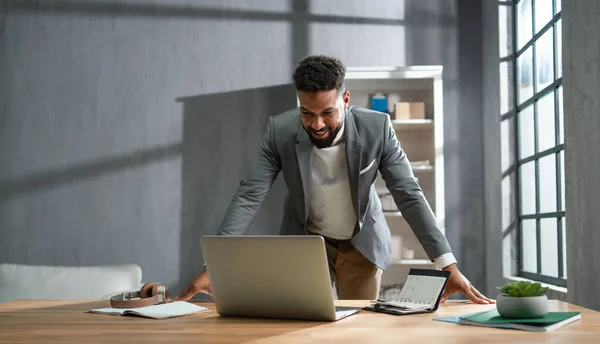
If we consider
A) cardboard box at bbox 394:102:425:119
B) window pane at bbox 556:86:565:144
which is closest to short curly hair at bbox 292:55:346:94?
window pane at bbox 556:86:565:144

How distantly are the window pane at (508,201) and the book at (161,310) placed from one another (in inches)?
94.9

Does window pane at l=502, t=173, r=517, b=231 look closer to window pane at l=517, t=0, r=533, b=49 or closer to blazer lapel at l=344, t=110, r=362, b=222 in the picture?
window pane at l=517, t=0, r=533, b=49

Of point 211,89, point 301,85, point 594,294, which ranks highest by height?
point 211,89

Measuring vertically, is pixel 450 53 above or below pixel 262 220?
above

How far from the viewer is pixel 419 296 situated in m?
1.96

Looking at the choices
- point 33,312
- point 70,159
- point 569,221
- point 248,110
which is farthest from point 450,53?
point 33,312

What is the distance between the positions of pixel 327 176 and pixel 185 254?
1.88 m

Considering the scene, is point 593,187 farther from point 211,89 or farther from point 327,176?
point 211,89

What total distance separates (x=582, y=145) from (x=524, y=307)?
1235 mm

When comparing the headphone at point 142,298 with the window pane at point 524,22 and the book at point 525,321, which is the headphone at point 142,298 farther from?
the window pane at point 524,22

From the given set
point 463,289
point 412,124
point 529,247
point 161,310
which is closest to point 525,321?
point 463,289

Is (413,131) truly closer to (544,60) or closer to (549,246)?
(544,60)

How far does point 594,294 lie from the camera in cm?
262

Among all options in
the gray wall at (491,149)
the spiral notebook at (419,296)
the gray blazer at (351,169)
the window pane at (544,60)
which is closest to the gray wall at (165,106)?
the gray wall at (491,149)
